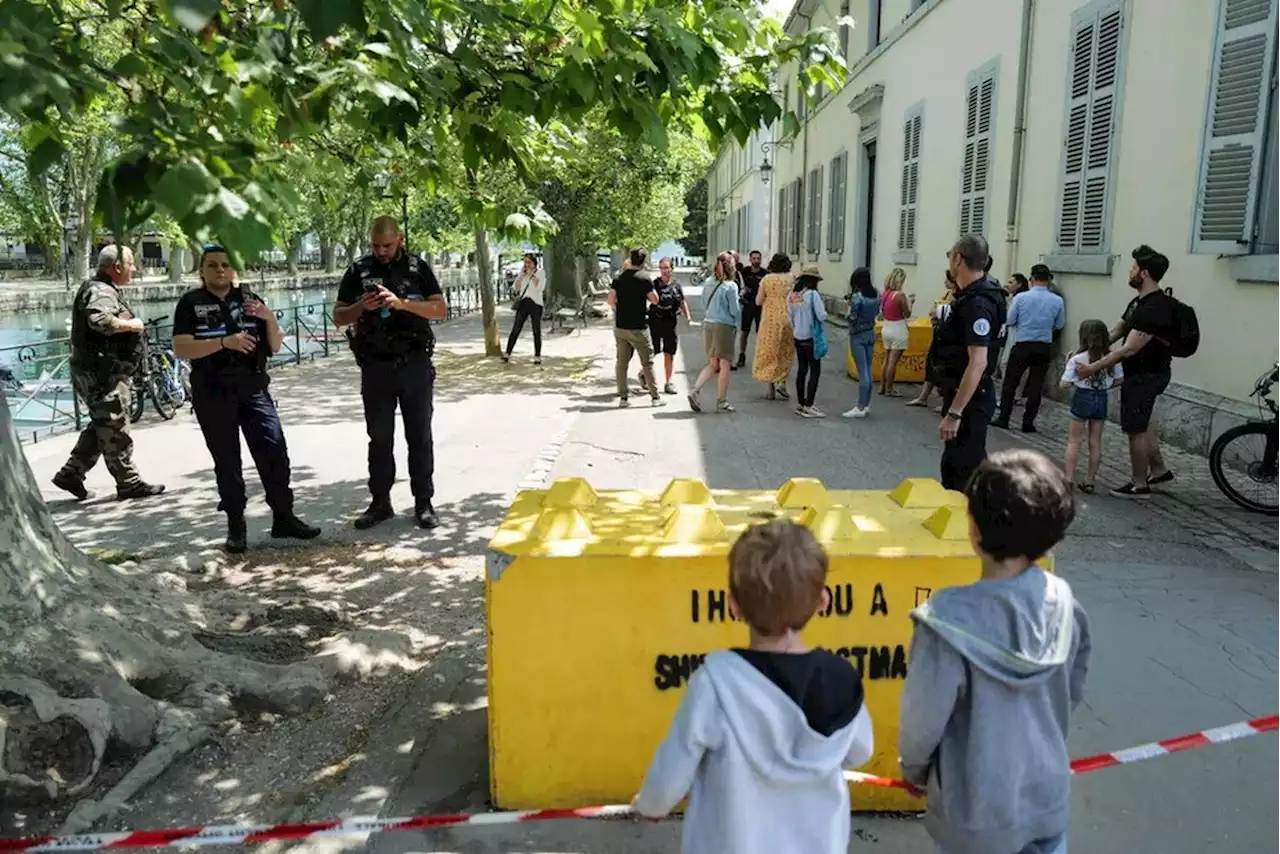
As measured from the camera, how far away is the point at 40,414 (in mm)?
11984

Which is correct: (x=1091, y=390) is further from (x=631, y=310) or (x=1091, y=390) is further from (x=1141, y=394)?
(x=631, y=310)

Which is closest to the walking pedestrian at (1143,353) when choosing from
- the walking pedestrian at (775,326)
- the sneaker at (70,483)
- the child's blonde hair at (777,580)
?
the walking pedestrian at (775,326)

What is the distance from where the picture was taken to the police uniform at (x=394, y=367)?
20.3 ft

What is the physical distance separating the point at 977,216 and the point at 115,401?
10862 mm

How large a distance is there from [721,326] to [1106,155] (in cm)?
422

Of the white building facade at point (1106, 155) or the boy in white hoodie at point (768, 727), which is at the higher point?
the white building facade at point (1106, 155)

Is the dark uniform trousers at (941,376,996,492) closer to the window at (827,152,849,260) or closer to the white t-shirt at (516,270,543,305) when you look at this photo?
the white t-shirt at (516,270,543,305)

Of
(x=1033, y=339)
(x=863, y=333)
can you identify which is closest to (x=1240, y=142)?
(x=1033, y=339)

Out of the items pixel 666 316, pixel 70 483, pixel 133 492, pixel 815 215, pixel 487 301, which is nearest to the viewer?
pixel 70 483

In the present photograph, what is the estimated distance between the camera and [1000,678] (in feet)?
6.45

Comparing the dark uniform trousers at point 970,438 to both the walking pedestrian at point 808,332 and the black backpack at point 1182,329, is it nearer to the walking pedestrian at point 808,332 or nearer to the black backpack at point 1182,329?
the black backpack at point 1182,329

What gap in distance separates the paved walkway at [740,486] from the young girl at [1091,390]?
49 centimetres

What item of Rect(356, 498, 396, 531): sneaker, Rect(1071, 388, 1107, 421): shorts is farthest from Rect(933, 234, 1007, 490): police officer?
Rect(356, 498, 396, 531): sneaker

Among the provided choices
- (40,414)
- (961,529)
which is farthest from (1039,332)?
(40,414)
